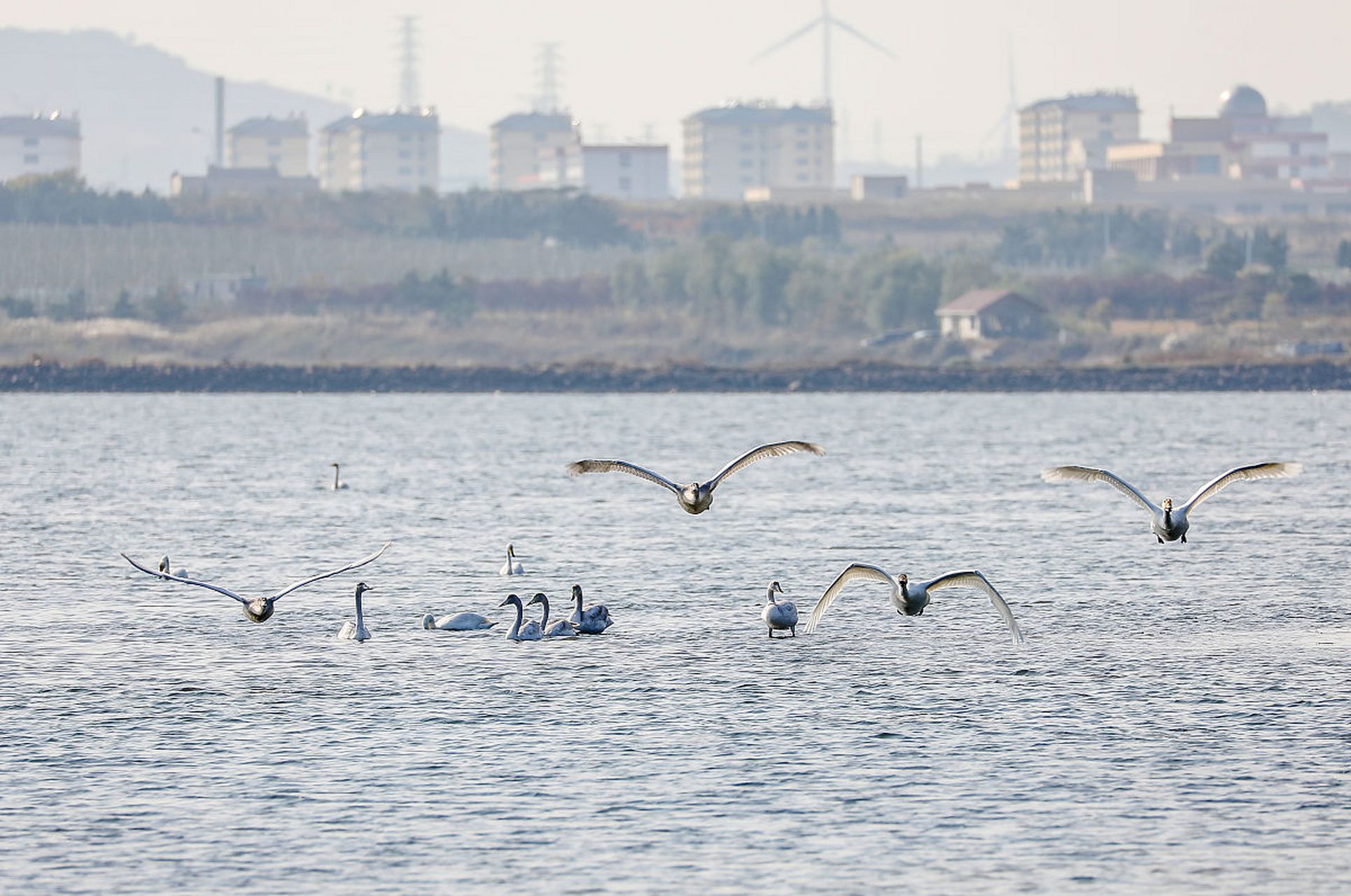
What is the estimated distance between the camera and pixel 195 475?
8781cm

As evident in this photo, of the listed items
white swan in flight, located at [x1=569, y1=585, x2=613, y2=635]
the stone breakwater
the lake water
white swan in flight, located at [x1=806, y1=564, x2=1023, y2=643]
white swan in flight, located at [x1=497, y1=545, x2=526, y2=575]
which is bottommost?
the lake water

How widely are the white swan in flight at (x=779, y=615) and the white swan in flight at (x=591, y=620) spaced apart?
3045mm

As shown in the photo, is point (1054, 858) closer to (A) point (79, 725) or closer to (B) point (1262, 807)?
(B) point (1262, 807)

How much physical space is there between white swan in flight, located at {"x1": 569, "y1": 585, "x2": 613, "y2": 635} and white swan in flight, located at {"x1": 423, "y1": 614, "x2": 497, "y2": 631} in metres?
1.80

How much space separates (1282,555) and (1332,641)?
50.0 feet

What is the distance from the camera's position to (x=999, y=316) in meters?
167

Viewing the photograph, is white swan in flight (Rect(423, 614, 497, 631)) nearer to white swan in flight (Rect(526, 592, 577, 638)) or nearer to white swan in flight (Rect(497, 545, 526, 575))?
white swan in flight (Rect(526, 592, 577, 638))

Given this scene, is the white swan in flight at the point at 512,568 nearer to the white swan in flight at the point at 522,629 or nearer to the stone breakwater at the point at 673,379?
the white swan in flight at the point at 522,629

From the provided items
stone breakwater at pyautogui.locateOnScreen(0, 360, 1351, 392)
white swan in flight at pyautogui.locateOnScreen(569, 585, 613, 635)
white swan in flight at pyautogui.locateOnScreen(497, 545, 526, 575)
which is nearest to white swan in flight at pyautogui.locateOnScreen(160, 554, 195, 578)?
white swan in flight at pyautogui.locateOnScreen(497, 545, 526, 575)

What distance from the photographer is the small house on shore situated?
16600 cm

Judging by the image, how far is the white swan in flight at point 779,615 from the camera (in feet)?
131

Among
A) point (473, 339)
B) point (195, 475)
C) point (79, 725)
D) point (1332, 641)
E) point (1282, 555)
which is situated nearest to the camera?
point (79, 725)

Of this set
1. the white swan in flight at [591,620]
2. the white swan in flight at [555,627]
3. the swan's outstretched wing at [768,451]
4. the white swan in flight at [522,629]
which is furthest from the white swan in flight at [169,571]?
the swan's outstretched wing at [768,451]

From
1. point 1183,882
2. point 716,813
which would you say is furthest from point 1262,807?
point 716,813
